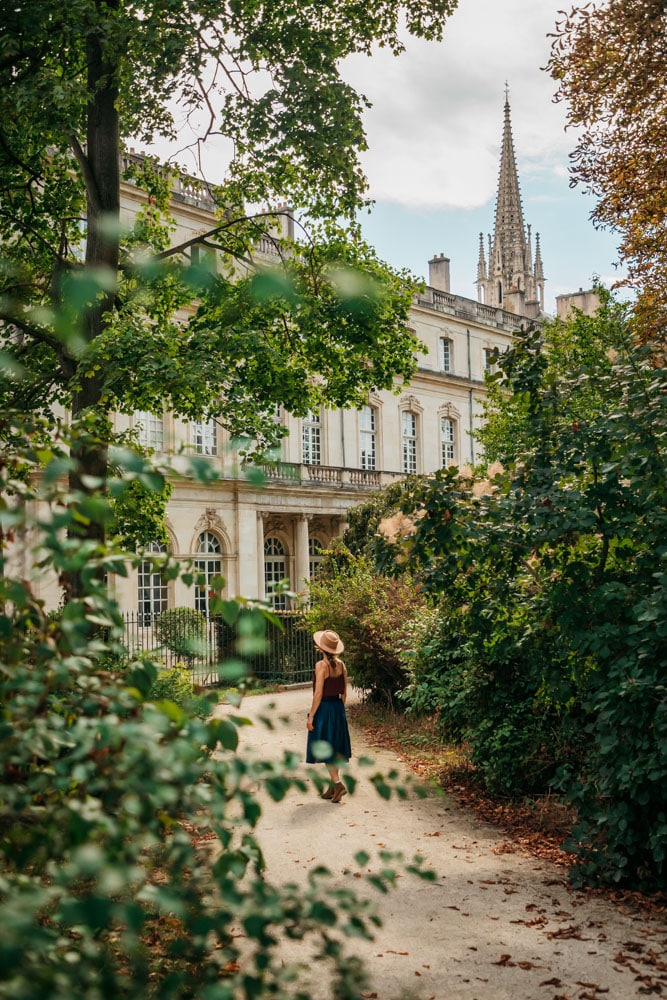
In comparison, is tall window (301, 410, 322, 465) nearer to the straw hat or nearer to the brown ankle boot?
the straw hat

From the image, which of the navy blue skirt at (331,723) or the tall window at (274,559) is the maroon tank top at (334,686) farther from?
the tall window at (274,559)

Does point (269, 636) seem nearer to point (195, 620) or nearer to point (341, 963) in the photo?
point (195, 620)

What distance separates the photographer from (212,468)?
94.9 inches

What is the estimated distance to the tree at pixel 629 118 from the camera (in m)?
10.5

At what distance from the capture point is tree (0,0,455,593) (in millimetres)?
8898

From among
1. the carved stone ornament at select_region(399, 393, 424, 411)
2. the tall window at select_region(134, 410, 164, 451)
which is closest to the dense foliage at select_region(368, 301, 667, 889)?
the tall window at select_region(134, 410, 164, 451)

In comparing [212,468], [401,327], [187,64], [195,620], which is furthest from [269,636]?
[212,468]

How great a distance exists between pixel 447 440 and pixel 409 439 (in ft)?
8.65

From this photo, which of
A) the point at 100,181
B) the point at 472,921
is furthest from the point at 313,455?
the point at 472,921

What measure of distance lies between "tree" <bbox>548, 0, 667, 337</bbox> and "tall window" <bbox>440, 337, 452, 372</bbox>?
27718 millimetres

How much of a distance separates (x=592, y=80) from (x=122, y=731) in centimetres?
1150

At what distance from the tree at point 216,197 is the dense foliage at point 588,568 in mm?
3313

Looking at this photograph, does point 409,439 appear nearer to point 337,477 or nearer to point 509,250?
point 337,477

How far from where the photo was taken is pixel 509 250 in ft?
213
